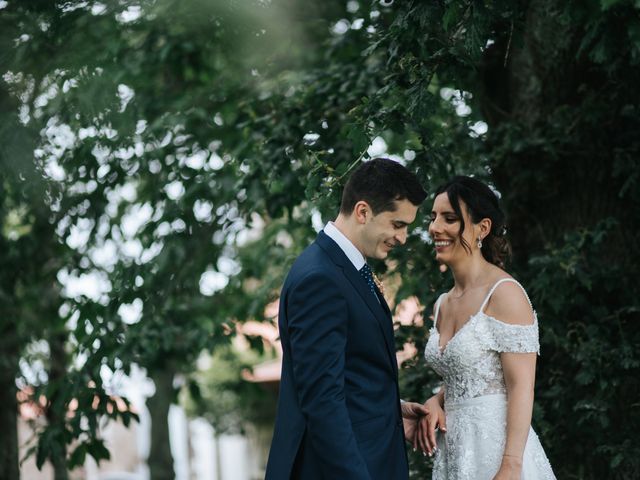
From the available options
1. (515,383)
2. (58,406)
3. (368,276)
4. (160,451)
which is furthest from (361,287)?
(160,451)

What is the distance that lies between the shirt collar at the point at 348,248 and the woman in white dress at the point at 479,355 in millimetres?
594

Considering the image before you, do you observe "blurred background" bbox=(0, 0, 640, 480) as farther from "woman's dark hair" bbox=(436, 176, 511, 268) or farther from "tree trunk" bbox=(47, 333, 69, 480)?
"woman's dark hair" bbox=(436, 176, 511, 268)

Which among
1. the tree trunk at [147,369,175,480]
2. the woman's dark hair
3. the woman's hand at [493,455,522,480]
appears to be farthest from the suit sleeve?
the tree trunk at [147,369,175,480]

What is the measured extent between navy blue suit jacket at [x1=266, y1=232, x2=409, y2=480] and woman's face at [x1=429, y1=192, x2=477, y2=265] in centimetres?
51

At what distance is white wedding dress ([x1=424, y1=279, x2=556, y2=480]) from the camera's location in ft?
11.8

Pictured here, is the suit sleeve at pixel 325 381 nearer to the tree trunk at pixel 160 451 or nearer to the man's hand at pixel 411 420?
the man's hand at pixel 411 420

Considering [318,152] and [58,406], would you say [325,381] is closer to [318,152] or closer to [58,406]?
[318,152]

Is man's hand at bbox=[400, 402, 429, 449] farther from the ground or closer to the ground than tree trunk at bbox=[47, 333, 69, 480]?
farther from the ground

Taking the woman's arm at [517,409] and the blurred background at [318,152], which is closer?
the woman's arm at [517,409]

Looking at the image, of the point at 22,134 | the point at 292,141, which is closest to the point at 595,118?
the point at 292,141

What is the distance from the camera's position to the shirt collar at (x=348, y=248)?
335 centimetres

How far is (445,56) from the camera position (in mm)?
4445

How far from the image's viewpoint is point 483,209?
12.7 feet

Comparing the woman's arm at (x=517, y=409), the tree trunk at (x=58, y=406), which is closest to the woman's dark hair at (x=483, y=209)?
the woman's arm at (x=517, y=409)
